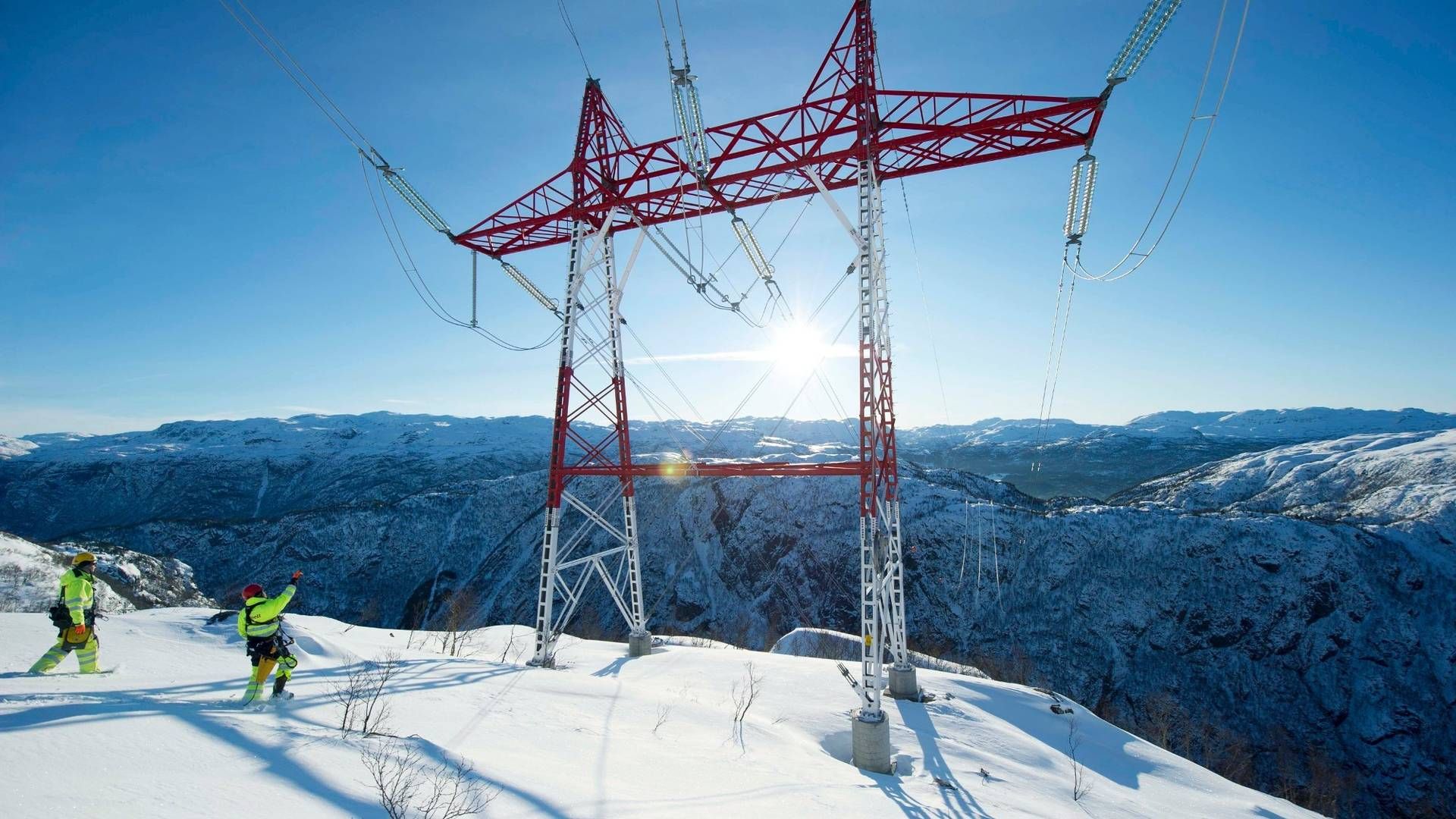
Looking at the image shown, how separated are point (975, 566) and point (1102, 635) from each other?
7.80 meters

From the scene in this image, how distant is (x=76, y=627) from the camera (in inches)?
292

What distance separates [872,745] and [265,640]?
8.40 metres

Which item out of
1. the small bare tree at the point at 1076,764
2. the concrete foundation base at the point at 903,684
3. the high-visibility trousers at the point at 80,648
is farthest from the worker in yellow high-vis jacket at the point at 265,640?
the small bare tree at the point at 1076,764

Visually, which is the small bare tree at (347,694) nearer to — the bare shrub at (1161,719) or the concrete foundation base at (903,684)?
the concrete foundation base at (903,684)

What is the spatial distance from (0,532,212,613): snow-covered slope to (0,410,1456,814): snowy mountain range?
1197 cm

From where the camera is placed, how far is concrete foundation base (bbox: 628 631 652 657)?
16.7 metres

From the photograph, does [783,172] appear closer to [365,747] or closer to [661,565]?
[365,747]

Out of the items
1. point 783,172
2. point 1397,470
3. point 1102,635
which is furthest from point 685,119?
point 1397,470

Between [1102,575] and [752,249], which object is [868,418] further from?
[1102,575]

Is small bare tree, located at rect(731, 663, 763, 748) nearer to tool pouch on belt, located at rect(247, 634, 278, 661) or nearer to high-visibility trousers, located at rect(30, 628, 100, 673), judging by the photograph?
tool pouch on belt, located at rect(247, 634, 278, 661)

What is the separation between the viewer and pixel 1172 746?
1062 inches

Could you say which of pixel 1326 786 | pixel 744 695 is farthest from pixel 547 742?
pixel 1326 786

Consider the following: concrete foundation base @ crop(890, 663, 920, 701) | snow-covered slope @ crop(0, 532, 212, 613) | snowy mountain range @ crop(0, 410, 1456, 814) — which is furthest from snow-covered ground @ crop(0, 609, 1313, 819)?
snow-covered slope @ crop(0, 532, 212, 613)

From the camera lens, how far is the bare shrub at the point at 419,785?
4.13m
